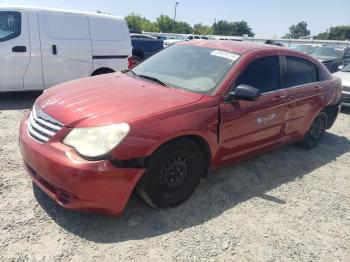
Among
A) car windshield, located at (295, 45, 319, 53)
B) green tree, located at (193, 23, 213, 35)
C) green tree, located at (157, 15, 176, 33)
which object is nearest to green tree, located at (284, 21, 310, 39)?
green tree, located at (193, 23, 213, 35)

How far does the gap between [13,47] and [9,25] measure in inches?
16.8

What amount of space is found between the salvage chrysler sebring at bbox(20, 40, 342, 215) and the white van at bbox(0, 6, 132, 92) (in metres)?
3.14

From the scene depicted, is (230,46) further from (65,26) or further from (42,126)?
(65,26)

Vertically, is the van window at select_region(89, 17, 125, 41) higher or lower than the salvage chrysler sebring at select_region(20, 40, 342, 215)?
higher

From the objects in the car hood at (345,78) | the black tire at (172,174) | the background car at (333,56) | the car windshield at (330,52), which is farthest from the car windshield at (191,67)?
the car windshield at (330,52)

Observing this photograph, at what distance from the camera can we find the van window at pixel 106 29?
738cm

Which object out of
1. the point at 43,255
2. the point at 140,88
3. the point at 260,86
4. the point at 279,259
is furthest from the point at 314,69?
the point at 43,255

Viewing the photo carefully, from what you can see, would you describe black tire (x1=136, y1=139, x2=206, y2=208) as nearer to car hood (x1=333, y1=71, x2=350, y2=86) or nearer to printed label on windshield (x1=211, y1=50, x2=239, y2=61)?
printed label on windshield (x1=211, y1=50, x2=239, y2=61)

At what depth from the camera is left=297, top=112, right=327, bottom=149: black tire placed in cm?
539

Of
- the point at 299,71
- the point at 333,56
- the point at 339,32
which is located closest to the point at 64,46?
the point at 299,71

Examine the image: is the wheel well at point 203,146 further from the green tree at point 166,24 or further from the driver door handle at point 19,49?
the green tree at point 166,24

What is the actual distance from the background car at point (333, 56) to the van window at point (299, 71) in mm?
10019

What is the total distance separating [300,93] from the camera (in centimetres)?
459

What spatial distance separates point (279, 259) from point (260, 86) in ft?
6.54
